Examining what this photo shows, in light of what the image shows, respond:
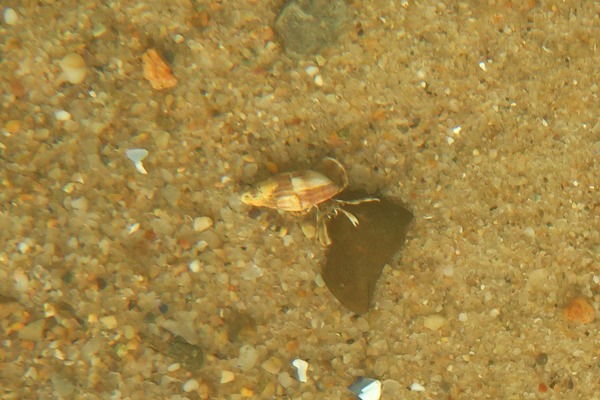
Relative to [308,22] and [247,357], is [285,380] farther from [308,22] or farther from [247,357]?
[308,22]

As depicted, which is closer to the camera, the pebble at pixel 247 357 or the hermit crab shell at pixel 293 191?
the hermit crab shell at pixel 293 191

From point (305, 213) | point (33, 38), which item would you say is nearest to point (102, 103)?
point (33, 38)

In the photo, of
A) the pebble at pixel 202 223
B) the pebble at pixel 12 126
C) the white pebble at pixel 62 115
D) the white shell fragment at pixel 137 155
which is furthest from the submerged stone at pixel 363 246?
the pebble at pixel 12 126

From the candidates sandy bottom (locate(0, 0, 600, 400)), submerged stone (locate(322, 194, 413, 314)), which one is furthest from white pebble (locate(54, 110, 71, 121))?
submerged stone (locate(322, 194, 413, 314))

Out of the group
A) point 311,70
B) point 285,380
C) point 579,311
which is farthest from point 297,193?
point 579,311

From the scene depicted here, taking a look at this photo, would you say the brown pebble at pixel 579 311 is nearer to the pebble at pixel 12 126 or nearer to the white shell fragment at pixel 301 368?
the white shell fragment at pixel 301 368

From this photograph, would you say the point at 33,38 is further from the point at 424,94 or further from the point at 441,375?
the point at 441,375
